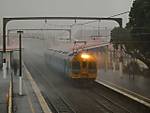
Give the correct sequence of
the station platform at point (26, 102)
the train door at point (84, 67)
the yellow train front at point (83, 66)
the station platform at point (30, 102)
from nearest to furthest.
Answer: the station platform at point (26, 102), the station platform at point (30, 102), the yellow train front at point (83, 66), the train door at point (84, 67)

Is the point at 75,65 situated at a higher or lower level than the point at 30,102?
higher

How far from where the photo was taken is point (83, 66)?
28406 millimetres

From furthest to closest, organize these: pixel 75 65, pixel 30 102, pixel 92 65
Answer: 1. pixel 92 65
2. pixel 75 65
3. pixel 30 102

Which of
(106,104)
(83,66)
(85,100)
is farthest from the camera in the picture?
(83,66)

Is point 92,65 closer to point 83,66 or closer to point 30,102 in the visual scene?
point 83,66

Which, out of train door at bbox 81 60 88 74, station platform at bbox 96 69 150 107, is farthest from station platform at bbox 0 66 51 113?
station platform at bbox 96 69 150 107

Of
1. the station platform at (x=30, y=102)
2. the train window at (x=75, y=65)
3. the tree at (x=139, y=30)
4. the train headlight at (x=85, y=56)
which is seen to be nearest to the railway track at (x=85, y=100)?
the station platform at (x=30, y=102)

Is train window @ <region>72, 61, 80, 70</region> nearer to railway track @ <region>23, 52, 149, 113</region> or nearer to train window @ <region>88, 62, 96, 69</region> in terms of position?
train window @ <region>88, 62, 96, 69</region>

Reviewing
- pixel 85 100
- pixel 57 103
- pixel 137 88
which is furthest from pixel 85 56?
pixel 57 103

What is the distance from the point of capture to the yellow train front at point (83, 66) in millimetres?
27941

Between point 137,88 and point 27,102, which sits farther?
point 137,88

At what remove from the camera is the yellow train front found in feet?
91.7

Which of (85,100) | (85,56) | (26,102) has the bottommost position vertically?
(85,100)

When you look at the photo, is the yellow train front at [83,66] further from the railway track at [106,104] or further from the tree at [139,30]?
the tree at [139,30]
